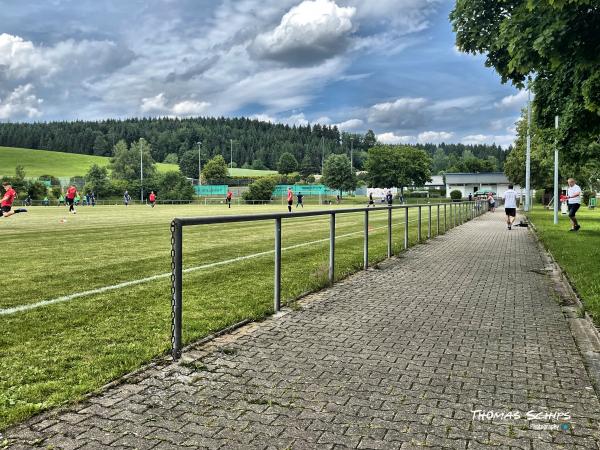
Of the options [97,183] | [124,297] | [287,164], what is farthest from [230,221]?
[287,164]

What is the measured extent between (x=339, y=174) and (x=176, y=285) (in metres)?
101

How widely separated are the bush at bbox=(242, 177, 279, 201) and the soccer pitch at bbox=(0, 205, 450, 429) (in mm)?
60793

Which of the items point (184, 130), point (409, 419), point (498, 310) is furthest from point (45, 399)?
point (184, 130)

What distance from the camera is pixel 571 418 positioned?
328 centimetres

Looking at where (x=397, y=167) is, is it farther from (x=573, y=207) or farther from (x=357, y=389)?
(x=357, y=389)

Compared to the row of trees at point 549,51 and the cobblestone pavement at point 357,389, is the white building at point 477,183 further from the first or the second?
the cobblestone pavement at point 357,389

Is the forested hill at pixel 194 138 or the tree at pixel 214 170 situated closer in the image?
the tree at pixel 214 170

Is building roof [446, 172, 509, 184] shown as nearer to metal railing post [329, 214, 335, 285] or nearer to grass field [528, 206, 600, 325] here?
grass field [528, 206, 600, 325]

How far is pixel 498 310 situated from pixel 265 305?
2.86m

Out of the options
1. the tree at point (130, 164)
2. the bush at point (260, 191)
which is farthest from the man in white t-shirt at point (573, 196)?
the tree at point (130, 164)

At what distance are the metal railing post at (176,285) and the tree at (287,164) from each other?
520 feet

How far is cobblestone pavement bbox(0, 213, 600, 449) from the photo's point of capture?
3.02 m

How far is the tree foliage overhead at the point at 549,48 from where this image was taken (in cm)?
885

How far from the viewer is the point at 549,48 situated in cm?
887
